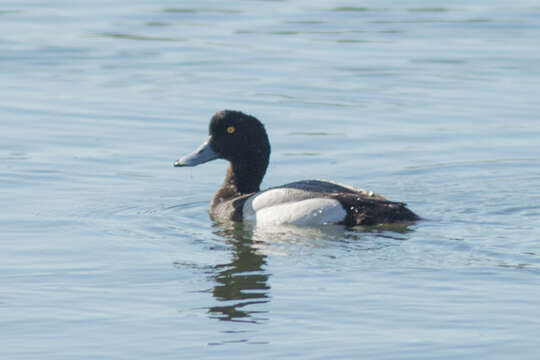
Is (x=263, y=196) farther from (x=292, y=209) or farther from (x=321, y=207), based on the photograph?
(x=321, y=207)

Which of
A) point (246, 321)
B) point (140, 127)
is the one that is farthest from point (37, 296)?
point (140, 127)

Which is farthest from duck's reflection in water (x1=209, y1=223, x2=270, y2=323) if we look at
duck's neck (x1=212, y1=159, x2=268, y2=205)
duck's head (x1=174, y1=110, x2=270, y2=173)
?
duck's head (x1=174, y1=110, x2=270, y2=173)

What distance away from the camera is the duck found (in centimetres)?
1132

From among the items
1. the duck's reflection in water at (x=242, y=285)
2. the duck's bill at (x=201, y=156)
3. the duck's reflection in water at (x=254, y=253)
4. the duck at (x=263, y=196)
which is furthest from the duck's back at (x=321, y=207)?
the duck's bill at (x=201, y=156)

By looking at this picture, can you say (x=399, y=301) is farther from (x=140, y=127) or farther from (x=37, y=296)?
(x=140, y=127)

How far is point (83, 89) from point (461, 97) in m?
5.78

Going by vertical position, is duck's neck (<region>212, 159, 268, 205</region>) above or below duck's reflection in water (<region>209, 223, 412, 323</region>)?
above

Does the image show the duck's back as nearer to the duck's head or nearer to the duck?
the duck

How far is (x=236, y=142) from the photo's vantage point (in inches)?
506

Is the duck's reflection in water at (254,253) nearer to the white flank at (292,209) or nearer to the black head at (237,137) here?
the white flank at (292,209)

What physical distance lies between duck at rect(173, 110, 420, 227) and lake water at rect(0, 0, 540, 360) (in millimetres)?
230

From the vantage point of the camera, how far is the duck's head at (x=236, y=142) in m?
12.8

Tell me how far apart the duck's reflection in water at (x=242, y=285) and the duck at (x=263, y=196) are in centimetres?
70

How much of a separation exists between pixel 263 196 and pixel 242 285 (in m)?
2.75
